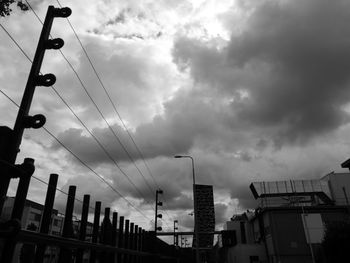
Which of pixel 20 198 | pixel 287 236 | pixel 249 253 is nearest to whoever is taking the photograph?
pixel 20 198

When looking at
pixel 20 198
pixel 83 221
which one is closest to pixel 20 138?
pixel 20 198

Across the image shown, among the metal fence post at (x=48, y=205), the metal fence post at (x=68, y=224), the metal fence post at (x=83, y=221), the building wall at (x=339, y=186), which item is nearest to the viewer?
the metal fence post at (x=48, y=205)

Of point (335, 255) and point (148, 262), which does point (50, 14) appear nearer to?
point (148, 262)

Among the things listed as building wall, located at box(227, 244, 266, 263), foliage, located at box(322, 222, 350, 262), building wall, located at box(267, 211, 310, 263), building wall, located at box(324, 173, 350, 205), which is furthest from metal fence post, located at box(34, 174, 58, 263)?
building wall, located at box(324, 173, 350, 205)

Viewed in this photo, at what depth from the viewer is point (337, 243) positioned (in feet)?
97.6

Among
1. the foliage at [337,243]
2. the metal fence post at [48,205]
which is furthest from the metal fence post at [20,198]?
the foliage at [337,243]

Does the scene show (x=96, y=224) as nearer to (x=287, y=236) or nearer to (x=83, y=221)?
(x=83, y=221)

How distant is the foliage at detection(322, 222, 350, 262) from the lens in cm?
2911

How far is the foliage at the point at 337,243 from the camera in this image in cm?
2911

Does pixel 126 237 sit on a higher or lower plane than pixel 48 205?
higher

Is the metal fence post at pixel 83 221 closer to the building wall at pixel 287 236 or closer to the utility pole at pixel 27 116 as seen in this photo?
the utility pole at pixel 27 116

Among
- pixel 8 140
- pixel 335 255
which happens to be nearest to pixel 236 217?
pixel 335 255

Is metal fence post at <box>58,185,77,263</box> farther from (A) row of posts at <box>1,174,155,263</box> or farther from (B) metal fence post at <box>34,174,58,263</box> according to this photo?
(B) metal fence post at <box>34,174,58,263</box>

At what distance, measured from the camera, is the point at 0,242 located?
18.2 feet
